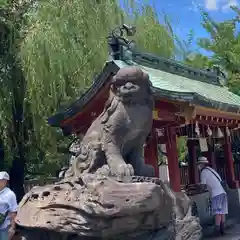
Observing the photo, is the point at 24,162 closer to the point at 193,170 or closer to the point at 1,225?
the point at 193,170

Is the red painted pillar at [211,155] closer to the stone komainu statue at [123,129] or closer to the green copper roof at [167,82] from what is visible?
the green copper roof at [167,82]

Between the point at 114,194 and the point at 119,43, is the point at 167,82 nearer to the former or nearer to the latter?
the point at 119,43

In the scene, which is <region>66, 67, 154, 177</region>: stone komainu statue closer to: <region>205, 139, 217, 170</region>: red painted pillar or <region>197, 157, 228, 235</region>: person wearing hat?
<region>197, 157, 228, 235</region>: person wearing hat

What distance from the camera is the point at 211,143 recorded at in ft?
38.7

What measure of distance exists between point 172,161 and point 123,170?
13.3 feet

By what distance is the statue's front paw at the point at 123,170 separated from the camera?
484cm

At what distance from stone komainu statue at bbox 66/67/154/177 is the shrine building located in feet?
5.57

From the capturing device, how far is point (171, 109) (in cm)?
802

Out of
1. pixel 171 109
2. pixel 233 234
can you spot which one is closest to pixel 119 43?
pixel 171 109

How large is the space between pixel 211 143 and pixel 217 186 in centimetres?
297

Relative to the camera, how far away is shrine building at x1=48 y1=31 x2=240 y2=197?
24.1ft

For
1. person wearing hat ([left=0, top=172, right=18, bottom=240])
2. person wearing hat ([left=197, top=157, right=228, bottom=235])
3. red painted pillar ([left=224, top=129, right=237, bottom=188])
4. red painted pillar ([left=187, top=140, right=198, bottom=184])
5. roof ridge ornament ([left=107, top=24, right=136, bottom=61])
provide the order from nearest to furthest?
person wearing hat ([left=0, top=172, right=18, bottom=240]), roof ridge ornament ([left=107, top=24, right=136, bottom=61]), person wearing hat ([left=197, top=157, right=228, bottom=235]), red painted pillar ([left=224, top=129, right=237, bottom=188]), red painted pillar ([left=187, top=140, right=198, bottom=184])

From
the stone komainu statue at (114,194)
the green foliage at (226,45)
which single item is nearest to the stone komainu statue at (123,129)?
the stone komainu statue at (114,194)

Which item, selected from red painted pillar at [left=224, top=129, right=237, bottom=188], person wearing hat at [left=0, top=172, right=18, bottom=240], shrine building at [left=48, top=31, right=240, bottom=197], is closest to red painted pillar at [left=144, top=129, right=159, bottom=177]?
shrine building at [left=48, top=31, right=240, bottom=197]
